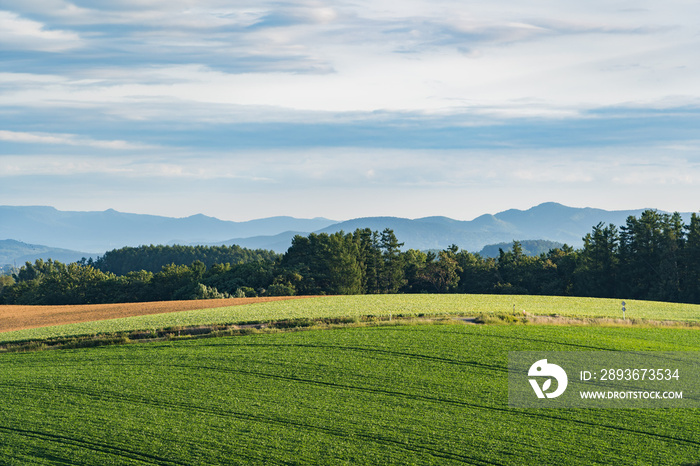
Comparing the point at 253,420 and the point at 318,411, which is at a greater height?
the point at 318,411

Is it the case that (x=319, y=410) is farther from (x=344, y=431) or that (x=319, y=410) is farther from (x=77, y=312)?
(x=77, y=312)

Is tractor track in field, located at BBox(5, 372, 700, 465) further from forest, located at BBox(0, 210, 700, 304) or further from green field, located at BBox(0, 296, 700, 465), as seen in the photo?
forest, located at BBox(0, 210, 700, 304)

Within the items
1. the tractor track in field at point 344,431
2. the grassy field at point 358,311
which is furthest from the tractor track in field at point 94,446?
the grassy field at point 358,311

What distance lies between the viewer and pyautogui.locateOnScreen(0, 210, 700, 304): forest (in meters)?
79.1

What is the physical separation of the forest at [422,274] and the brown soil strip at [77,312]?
1635 centimetres

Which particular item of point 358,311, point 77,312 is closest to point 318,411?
point 358,311

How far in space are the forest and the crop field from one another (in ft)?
153

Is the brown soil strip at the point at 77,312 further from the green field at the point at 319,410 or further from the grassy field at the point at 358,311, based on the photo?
Result: the green field at the point at 319,410

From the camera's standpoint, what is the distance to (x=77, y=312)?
52562 mm

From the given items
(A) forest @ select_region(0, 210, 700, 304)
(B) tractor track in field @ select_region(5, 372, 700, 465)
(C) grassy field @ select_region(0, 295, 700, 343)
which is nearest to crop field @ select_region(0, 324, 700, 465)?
(B) tractor track in field @ select_region(5, 372, 700, 465)

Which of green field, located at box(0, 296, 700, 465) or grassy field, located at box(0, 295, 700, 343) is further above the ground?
grassy field, located at box(0, 295, 700, 343)

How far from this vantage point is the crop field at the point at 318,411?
16469 mm

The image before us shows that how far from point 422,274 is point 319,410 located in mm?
81034

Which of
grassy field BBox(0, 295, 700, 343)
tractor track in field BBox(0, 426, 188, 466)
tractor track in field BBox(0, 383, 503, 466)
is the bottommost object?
tractor track in field BBox(0, 426, 188, 466)
